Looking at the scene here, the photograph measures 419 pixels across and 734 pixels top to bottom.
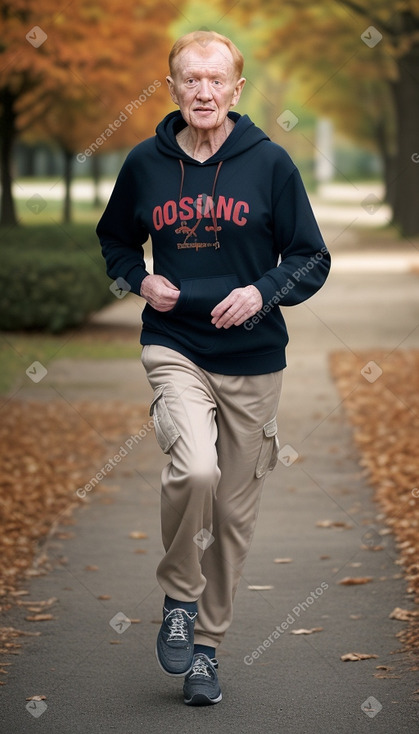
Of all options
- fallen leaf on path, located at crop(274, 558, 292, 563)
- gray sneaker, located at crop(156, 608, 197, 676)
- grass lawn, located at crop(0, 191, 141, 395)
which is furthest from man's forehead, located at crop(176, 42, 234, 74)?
grass lawn, located at crop(0, 191, 141, 395)

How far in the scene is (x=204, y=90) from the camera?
3967 millimetres

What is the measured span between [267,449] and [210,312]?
54 centimetres

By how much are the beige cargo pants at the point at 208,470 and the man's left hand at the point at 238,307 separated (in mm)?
213

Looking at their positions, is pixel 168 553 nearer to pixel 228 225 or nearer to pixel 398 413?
pixel 228 225

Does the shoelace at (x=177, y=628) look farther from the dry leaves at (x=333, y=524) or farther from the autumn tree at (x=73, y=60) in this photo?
the autumn tree at (x=73, y=60)

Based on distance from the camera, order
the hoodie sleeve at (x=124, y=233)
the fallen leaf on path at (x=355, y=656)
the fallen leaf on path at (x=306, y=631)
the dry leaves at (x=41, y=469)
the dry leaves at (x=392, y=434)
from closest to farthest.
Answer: the hoodie sleeve at (x=124, y=233) → the fallen leaf on path at (x=355, y=656) → the fallen leaf on path at (x=306, y=631) → the dry leaves at (x=41, y=469) → the dry leaves at (x=392, y=434)

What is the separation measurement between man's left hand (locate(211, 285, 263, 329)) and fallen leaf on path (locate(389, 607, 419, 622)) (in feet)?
5.87

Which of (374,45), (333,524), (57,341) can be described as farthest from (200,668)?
(374,45)

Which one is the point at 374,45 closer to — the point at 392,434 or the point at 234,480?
the point at 392,434

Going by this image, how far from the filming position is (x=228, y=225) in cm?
398

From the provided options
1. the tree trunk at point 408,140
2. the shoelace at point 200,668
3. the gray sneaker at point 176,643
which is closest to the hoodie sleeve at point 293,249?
the gray sneaker at point 176,643

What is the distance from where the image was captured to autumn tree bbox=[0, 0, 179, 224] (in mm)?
18609

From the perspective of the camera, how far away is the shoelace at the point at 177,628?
157 inches

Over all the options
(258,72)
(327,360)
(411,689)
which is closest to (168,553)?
(411,689)
